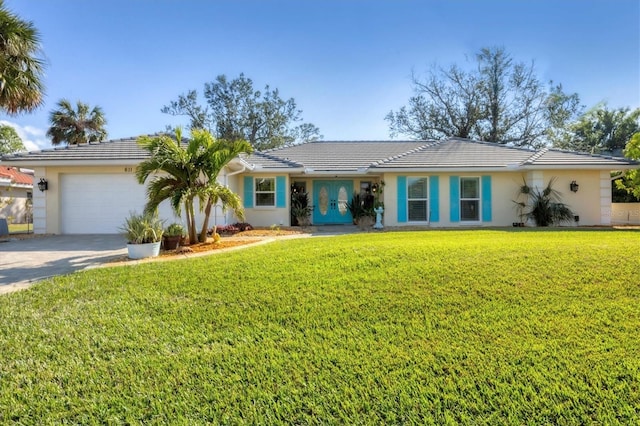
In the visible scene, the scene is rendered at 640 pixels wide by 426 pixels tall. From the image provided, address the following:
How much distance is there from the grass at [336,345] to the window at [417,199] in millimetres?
9579

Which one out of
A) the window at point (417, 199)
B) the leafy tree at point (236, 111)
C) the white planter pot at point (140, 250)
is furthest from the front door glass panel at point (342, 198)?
the leafy tree at point (236, 111)

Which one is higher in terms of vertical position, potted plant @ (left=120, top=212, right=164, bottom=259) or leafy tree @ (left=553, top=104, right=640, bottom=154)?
leafy tree @ (left=553, top=104, right=640, bottom=154)

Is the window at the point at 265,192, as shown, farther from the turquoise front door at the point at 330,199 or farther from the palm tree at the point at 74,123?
the palm tree at the point at 74,123

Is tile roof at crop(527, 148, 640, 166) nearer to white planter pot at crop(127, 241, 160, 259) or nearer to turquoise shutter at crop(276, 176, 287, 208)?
turquoise shutter at crop(276, 176, 287, 208)

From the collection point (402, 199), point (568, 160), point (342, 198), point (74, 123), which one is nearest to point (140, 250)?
point (402, 199)

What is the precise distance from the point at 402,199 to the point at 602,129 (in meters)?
31.0

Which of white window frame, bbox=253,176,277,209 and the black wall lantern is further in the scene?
white window frame, bbox=253,176,277,209

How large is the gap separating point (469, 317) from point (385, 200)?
11764 millimetres

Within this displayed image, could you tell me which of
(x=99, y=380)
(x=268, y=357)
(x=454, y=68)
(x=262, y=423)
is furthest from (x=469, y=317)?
(x=454, y=68)

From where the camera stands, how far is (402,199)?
1590cm

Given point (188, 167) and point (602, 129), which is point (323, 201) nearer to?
point (188, 167)

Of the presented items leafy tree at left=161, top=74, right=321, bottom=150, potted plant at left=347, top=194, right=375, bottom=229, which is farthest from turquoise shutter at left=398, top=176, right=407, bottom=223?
leafy tree at left=161, top=74, right=321, bottom=150

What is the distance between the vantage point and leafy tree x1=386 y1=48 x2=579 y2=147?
31.7 meters

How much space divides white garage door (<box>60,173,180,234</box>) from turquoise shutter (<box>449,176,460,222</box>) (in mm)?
12421
